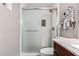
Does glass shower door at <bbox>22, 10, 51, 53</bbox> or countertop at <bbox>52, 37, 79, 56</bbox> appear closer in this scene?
countertop at <bbox>52, 37, 79, 56</bbox>

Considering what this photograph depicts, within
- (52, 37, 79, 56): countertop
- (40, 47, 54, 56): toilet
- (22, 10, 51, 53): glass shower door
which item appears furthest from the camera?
(22, 10, 51, 53): glass shower door

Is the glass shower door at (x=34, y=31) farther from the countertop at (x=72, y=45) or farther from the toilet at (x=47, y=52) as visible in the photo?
the countertop at (x=72, y=45)

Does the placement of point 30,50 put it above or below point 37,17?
below

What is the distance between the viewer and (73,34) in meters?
1.94

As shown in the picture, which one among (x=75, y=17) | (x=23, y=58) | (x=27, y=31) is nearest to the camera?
(x=23, y=58)

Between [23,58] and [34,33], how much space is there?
6.40 ft

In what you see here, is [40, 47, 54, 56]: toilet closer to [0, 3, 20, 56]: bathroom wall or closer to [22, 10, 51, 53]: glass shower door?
[22, 10, 51, 53]: glass shower door

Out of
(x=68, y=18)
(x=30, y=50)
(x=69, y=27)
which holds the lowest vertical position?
(x=30, y=50)

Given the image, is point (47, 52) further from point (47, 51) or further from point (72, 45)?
point (72, 45)

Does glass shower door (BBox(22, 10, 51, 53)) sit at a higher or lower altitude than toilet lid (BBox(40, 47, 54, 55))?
higher

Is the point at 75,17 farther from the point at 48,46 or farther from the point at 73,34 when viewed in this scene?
the point at 48,46

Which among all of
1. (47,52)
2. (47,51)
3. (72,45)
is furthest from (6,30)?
(47,51)

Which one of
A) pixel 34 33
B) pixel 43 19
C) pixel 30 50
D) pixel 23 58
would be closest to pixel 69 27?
pixel 43 19

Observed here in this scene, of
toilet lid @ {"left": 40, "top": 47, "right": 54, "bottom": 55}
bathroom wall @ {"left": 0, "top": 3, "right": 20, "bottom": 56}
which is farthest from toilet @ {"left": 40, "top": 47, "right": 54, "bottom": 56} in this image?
bathroom wall @ {"left": 0, "top": 3, "right": 20, "bottom": 56}
